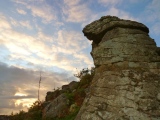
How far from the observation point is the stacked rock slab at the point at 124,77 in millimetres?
8156

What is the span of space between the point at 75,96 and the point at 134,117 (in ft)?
47.2

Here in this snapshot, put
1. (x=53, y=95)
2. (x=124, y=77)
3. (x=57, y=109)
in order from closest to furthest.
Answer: (x=124, y=77)
(x=57, y=109)
(x=53, y=95)

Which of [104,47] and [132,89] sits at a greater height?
[104,47]

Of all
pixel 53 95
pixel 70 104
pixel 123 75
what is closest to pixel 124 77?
pixel 123 75

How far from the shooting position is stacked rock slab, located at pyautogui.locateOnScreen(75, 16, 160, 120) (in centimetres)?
816

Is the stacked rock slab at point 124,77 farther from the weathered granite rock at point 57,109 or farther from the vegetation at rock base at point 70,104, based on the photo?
the weathered granite rock at point 57,109

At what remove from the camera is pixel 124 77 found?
350 inches

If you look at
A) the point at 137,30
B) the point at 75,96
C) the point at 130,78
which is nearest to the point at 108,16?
the point at 137,30

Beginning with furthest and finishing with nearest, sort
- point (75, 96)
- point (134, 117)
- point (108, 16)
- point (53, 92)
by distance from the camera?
point (53, 92) < point (75, 96) < point (108, 16) < point (134, 117)

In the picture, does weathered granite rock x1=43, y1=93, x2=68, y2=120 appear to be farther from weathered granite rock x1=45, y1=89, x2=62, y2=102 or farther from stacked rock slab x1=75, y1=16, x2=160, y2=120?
stacked rock slab x1=75, y1=16, x2=160, y2=120

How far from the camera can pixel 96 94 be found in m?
8.98

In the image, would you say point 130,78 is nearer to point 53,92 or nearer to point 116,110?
point 116,110


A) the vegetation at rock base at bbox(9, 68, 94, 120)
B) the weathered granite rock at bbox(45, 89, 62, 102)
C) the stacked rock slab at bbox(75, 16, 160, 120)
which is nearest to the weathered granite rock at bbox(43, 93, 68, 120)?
the vegetation at rock base at bbox(9, 68, 94, 120)

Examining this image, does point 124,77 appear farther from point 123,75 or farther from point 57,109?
point 57,109
